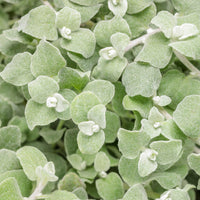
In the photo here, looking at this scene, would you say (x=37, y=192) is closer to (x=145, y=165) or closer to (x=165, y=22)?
(x=145, y=165)

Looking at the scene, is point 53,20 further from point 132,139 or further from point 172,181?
point 172,181

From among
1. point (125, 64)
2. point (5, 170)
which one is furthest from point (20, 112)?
point (125, 64)

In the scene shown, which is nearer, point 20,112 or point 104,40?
point 104,40

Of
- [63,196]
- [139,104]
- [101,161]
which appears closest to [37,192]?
[63,196]

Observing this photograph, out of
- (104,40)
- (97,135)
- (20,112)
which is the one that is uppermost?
(104,40)

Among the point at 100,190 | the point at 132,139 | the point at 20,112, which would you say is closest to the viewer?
the point at 132,139

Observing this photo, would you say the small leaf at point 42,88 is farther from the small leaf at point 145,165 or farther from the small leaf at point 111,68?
the small leaf at point 145,165

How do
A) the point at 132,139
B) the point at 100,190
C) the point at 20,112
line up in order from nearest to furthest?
the point at 132,139 < the point at 100,190 < the point at 20,112
